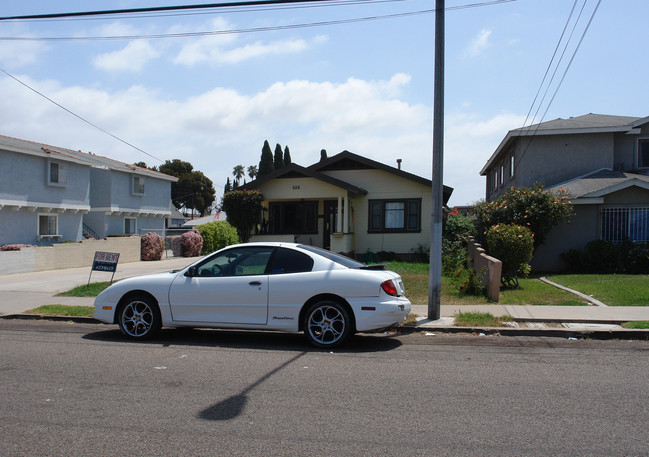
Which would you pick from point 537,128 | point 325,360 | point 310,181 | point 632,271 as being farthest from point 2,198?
point 632,271

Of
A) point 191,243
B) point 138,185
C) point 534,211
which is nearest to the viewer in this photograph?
point 534,211

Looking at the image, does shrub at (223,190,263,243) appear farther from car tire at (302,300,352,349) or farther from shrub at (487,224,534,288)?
car tire at (302,300,352,349)

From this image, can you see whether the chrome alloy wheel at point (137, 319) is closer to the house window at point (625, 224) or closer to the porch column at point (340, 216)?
the porch column at point (340, 216)

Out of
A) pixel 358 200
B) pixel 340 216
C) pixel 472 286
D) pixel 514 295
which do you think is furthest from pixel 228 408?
pixel 358 200

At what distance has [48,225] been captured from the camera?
85.5 feet

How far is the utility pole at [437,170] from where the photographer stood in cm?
962

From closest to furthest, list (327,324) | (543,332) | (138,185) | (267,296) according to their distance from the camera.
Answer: (327,324)
(267,296)
(543,332)
(138,185)

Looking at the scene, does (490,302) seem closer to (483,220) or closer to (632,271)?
(483,220)

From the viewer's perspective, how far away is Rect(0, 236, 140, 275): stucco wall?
19.2 metres

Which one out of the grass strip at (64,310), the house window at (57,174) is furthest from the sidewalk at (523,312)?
the house window at (57,174)

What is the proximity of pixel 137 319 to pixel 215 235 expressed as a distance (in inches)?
838

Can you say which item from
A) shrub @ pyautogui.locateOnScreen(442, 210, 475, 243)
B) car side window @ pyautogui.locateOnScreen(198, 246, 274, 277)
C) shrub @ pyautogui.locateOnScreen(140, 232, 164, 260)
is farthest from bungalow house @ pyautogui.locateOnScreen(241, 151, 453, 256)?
car side window @ pyautogui.locateOnScreen(198, 246, 274, 277)

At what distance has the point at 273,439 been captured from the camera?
13.5 ft

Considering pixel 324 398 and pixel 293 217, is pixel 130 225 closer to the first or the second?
pixel 293 217
